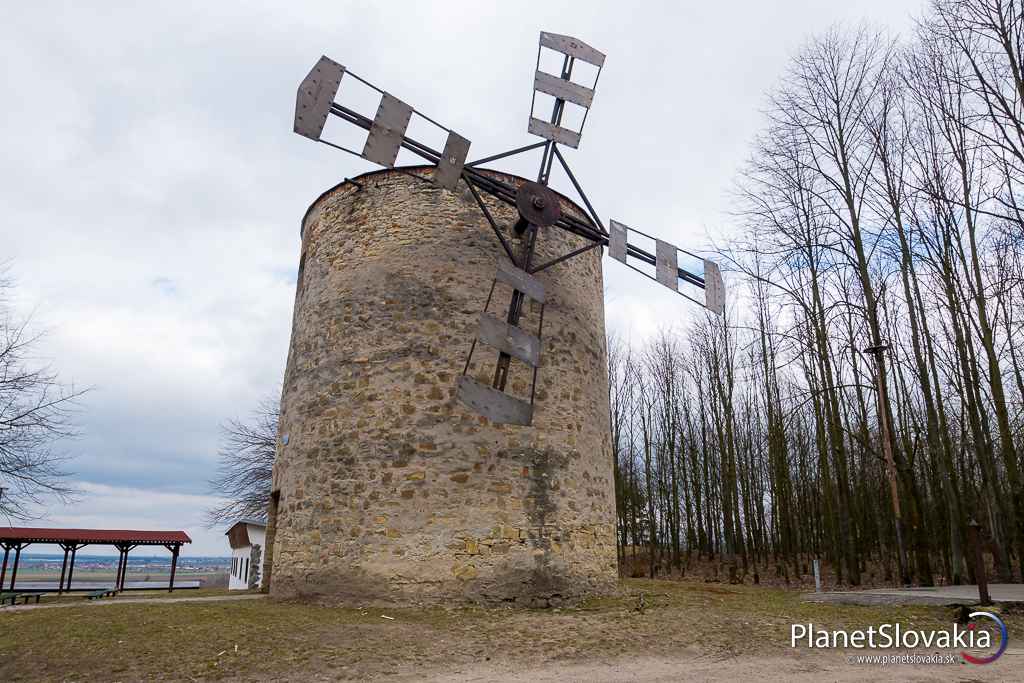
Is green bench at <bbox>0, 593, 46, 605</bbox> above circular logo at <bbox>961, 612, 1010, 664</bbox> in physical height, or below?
below

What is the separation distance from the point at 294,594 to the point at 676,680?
640 cm

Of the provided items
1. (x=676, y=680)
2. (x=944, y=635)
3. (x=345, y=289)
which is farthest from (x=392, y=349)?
(x=944, y=635)

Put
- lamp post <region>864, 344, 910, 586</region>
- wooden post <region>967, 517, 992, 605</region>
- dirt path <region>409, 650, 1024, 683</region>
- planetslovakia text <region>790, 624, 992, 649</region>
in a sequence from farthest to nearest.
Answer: lamp post <region>864, 344, 910, 586</region>
wooden post <region>967, 517, 992, 605</region>
planetslovakia text <region>790, 624, 992, 649</region>
dirt path <region>409, 650, 1024, 683</region>

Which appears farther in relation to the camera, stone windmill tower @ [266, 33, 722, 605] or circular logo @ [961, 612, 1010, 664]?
stone windmill tower @ [266, 33, 722, 605]

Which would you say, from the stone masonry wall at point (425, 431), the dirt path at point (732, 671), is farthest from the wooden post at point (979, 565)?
the stone masonry wall at point (425, 431)

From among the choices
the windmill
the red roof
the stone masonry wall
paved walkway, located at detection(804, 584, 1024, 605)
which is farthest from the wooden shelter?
paved walkway, located at detection(804, 584, 1024, 605)

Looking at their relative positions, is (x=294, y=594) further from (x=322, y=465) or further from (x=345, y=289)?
(x=345, y=289)

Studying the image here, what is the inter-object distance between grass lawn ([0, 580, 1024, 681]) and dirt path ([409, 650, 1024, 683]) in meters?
0.28

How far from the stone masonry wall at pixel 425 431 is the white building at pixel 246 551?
31.0 feet

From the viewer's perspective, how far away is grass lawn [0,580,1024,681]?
588 cm

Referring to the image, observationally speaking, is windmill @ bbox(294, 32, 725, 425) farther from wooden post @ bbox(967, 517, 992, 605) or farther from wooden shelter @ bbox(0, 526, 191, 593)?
wooden shelter @ bbox(0, 526, 191, 593)

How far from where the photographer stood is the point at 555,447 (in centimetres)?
1008

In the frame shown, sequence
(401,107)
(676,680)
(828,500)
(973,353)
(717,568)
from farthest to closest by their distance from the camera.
Result: (717,568) < (828,500) < (973,353) < (401,107) < (676,680)

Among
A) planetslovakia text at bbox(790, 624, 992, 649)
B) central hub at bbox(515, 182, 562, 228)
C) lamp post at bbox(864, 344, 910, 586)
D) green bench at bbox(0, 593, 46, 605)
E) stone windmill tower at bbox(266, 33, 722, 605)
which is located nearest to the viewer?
planetslovakia text at bbox(790, 624, 992, 649)
